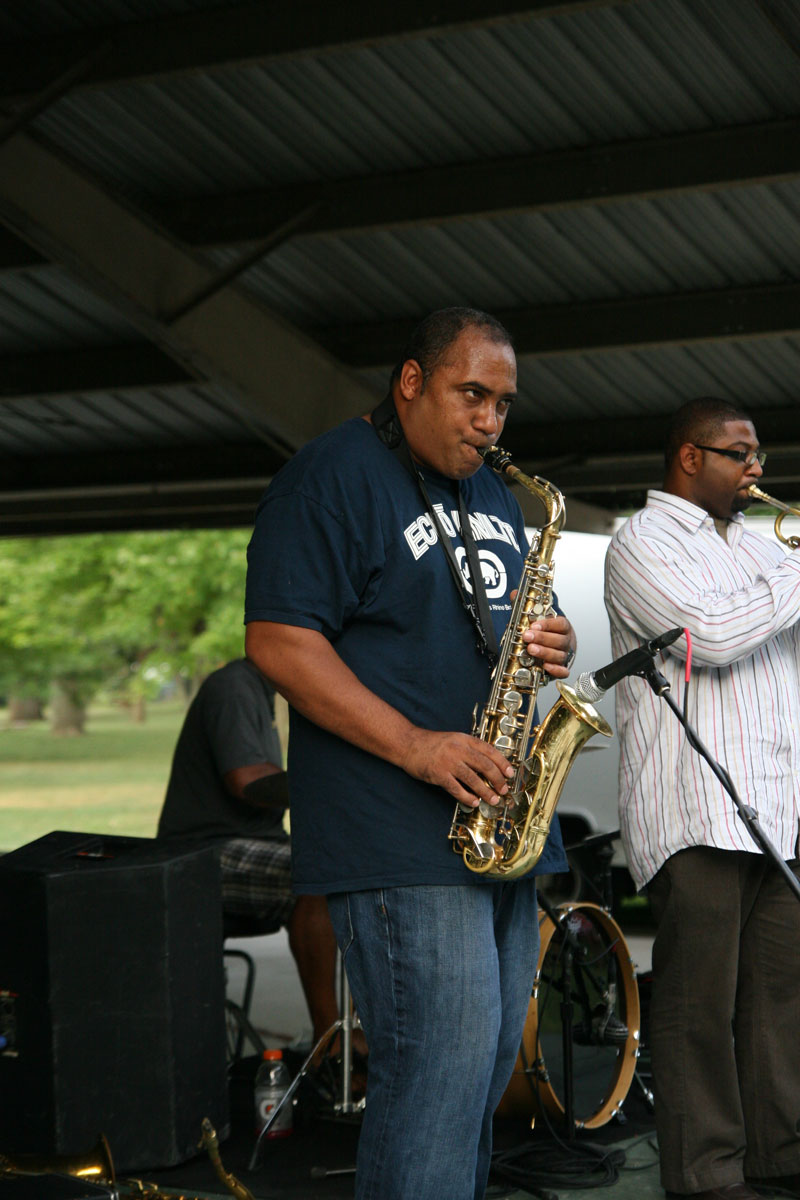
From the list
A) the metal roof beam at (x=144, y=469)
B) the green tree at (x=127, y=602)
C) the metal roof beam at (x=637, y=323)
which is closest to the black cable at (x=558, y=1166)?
the metal roof beam at (x=637, y=323)

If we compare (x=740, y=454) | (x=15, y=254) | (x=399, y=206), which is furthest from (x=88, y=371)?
(x=740, y=454)

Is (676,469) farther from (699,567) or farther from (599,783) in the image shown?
(599,783)

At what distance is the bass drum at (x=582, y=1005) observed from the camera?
13.9 feet

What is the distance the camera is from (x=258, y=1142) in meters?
4.07

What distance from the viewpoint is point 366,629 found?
255 cm

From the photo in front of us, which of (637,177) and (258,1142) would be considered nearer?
(258,1142)

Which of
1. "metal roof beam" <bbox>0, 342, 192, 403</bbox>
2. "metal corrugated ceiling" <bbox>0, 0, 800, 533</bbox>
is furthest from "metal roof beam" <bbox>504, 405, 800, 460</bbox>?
"metal roof beam" <bbox>0, 342, 192, 403</bbox>

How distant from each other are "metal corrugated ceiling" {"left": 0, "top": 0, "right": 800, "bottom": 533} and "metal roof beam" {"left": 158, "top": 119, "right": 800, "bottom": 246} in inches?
0.5

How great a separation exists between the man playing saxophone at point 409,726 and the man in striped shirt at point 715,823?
865mm

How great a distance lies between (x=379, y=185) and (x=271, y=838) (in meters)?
3.28

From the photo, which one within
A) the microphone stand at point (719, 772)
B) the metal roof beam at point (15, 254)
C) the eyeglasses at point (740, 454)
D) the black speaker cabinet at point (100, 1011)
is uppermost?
the metal roof beam at point (15, 254)

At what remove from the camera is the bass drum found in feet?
13.9

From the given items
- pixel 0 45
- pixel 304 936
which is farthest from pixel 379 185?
pixel 304 936

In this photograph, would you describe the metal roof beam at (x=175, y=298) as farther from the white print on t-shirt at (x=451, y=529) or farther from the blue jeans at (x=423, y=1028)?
the blue jeans at (x=423, y=1028)
